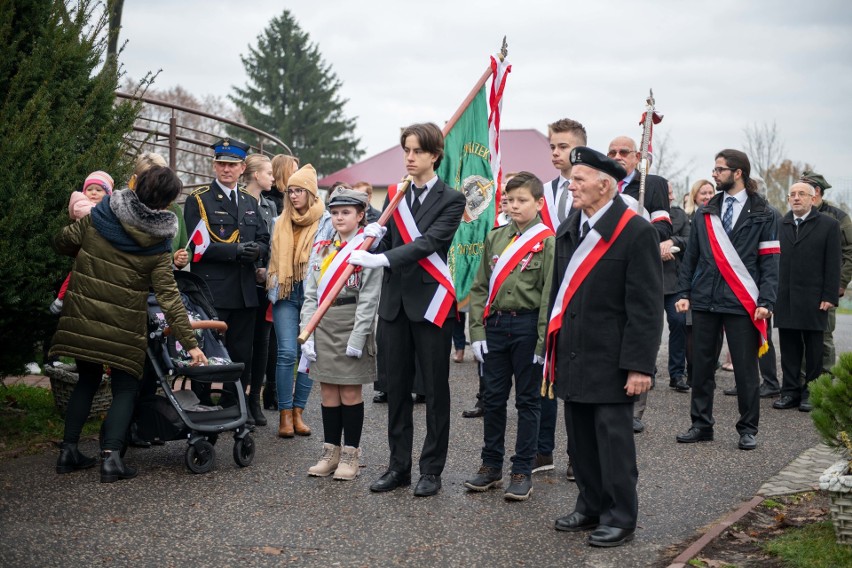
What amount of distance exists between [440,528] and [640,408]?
10.7ft

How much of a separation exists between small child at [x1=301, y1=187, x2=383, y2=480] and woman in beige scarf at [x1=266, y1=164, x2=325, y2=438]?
911mm

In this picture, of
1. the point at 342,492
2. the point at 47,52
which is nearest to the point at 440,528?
the point at 342,492

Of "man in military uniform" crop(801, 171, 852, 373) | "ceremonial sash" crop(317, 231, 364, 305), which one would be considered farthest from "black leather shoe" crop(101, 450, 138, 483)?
"man in military uniform" crop(801, 171, 852, 373)

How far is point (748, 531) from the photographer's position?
5.10 m

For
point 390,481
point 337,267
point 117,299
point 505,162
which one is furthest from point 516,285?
point 505,162

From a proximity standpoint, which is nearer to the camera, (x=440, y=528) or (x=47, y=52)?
(x=440, y=528)

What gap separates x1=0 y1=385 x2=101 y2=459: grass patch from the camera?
669cm

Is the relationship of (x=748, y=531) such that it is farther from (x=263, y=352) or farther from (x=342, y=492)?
(x=263, y=352)

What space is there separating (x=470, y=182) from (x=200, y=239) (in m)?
2.04

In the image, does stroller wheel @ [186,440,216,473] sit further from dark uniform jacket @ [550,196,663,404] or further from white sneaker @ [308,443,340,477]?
dark uniform jacket @ [550,196,663,404]

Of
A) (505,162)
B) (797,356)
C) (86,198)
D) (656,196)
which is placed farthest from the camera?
(505,162)

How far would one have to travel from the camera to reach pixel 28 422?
7199 mm

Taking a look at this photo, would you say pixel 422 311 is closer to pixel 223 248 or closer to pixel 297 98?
pixel 223 248

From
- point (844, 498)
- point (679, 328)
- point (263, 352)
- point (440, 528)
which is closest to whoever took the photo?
point (844, 498)
